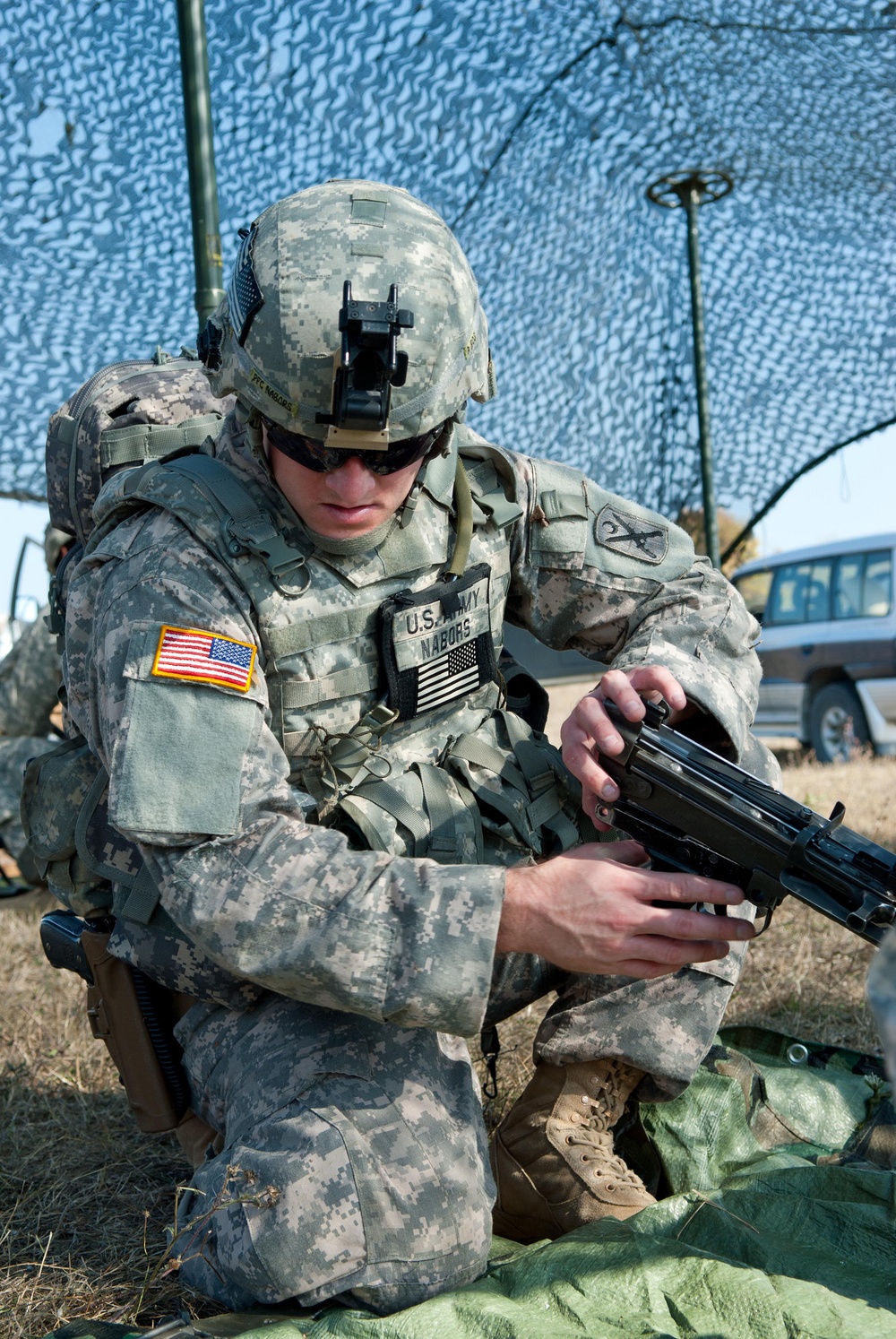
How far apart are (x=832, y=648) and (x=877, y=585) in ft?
1.96

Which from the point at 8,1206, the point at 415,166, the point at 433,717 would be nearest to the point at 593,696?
the point at 433,717

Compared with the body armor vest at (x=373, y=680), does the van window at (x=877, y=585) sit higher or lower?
lower

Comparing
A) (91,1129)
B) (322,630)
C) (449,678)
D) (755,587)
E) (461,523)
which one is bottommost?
(755,587)

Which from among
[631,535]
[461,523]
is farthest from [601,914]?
[631,535]

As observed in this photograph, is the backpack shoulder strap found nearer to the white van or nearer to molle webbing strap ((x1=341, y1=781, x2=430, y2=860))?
molle webbing strap ((x1=341, y1=781, x2=430, y2=860))

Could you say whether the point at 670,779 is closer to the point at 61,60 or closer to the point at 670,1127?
the point at 670,1127

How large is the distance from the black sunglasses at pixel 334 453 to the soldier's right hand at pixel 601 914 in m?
0.77

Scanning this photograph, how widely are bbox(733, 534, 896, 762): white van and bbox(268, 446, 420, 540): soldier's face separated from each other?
24.5 ft

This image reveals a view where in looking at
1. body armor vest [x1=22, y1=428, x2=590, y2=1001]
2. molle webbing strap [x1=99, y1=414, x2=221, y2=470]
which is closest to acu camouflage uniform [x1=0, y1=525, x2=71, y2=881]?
molle webbing strap [x1=99, y1=414, x2=221, y2=470]

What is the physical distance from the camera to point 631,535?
2.83 metres

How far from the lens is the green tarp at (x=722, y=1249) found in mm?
1865

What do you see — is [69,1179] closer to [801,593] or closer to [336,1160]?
[336,1160]

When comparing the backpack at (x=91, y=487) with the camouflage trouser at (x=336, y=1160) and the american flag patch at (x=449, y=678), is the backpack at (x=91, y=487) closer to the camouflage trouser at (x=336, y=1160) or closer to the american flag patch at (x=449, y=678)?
the camouflage trouser at (x=336, y=1160)

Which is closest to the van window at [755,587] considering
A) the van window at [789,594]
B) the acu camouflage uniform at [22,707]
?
the van window at [789,594]
